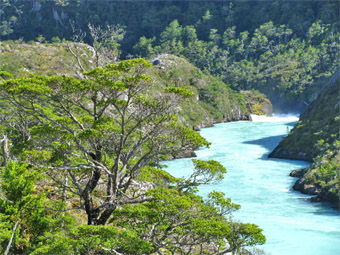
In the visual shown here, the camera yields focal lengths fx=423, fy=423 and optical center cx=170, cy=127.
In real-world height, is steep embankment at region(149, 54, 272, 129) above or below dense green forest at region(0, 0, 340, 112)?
below

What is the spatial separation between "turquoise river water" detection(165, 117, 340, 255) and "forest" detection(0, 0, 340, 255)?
2728 millimetres

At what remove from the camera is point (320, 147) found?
49.3 m

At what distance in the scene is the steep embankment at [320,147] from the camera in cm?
3781

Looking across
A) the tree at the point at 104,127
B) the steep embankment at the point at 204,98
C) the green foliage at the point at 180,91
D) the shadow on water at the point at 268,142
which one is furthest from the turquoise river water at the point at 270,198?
the steep embankment at the point at 204,98

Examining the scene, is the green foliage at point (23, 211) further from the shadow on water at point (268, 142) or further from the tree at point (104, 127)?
the shadow on water at point (268, 142)

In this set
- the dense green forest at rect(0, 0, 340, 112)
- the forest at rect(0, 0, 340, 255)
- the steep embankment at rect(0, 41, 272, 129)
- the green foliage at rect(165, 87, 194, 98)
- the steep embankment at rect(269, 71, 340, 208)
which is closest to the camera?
the forest at rect(0, 0, 340, 255)

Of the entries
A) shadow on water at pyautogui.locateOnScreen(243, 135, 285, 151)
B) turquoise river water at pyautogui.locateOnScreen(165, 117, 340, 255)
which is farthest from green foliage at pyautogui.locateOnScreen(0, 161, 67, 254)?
shadow on water at pyautogui.locateOnScreen(243, 135, 285, 151)

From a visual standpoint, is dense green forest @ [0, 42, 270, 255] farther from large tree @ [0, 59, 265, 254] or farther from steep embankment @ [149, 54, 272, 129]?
steep embankment @ [149, 54, 272, 129]

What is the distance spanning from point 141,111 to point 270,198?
2549 cm

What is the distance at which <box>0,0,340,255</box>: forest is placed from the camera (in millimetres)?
15945

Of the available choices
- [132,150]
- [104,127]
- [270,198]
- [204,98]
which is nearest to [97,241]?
[104,127]

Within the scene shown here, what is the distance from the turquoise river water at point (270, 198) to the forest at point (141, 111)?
273 centimetres

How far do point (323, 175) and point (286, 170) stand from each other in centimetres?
1109

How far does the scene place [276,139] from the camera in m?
70.2
